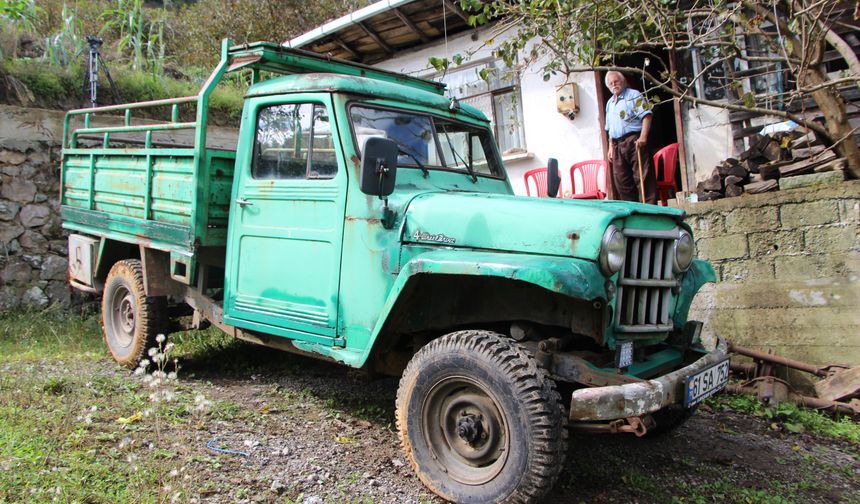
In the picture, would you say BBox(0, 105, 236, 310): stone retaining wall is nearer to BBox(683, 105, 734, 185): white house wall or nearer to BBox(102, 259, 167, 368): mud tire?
BBox(102, 259, 167, 368): mud tire

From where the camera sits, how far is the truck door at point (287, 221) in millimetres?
3727

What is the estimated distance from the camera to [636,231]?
3.02 metres

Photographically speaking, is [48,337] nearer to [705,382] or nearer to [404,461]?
[404,461]

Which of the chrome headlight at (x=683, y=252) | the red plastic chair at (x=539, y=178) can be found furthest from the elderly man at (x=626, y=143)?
the chrome headlight at (x=683, y=252)

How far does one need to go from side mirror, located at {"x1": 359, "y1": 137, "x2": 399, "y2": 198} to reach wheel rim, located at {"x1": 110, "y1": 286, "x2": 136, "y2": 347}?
2.99 metres

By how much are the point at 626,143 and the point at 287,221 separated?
3.99 m

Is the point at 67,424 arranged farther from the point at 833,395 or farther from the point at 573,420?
the point at 833,395

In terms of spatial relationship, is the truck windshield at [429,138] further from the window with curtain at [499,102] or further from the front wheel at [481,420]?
the window with curtain at [499,102]

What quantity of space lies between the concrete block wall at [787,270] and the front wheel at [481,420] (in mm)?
3177

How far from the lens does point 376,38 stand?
9305 millimetres

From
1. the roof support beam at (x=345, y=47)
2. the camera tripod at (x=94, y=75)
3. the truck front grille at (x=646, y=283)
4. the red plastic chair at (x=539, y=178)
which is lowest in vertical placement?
the truck front grille at (x=646, y=283)

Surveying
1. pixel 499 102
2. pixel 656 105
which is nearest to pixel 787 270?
pixel 656 105

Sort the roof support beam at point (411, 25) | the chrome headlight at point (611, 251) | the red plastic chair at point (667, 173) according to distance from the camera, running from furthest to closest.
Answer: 1. the roof support beam at point (411, 25)
2. the red plastic chair at point (667, 173)
3. the chrome headlight at point (611, 251)

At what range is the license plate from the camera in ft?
9.56
